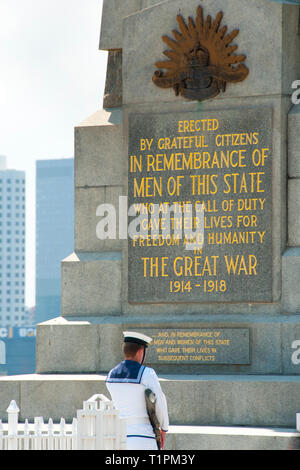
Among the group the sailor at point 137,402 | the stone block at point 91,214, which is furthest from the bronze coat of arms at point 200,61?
the sailor at point 137,402

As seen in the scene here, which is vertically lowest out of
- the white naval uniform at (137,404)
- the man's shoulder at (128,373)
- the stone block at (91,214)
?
the white naval uniform at (137,404)

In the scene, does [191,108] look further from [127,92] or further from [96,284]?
[96,284]

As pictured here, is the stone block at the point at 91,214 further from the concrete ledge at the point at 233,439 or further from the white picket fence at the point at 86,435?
the white picket fence at the point at 86,435

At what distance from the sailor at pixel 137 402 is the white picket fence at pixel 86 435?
0.27 ft

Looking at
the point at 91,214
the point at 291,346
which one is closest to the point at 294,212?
the point at 291,346

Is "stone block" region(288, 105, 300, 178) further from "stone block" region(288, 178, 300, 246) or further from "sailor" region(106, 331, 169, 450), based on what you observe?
"sailor" region(106, 331, 169, 450)

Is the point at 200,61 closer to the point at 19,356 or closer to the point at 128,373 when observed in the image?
the point at 128,373

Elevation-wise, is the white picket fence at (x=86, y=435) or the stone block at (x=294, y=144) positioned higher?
the stone block at (x=294, y=144)

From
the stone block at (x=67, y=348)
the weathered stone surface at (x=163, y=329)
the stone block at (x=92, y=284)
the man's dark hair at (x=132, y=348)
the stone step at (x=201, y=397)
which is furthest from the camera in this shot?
the stone block at (x=92, y=284)

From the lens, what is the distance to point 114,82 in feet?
51.4

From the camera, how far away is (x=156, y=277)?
1448cm

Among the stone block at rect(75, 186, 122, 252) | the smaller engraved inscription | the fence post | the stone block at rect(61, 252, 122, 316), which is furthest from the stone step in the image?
the fence post

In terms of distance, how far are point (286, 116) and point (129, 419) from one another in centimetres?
589

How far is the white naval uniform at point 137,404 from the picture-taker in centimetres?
948
